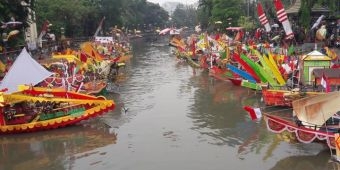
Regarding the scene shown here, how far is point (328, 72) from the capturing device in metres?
24.5

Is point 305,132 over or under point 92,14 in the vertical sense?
under

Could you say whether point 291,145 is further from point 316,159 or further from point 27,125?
point 27,125

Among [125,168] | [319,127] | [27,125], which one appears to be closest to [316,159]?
[319,127]

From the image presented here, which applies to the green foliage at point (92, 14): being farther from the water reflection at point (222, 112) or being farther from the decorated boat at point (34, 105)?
the decorated boat at point (34, 105)

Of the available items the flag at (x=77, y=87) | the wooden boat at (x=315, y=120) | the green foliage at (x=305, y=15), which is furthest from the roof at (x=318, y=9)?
the wooden boat at (x=315, y=120)

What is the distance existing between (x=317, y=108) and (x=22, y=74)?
43.9 feet

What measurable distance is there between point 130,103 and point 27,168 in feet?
39.5

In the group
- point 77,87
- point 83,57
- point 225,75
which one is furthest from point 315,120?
point 83,57

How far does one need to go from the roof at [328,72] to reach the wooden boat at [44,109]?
983 centimetres

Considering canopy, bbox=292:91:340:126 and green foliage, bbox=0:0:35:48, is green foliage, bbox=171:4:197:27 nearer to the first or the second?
green foliage, bbox=0:0:35:48

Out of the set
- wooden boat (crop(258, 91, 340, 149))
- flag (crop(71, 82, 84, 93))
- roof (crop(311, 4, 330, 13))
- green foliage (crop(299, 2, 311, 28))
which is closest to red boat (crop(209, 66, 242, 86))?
green foliage (crop(299, 2, 311, 28))

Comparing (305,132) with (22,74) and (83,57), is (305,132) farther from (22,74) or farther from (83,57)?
(83,57)

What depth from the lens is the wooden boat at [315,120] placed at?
17438 millimetres

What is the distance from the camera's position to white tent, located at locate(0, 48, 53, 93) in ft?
76.6
